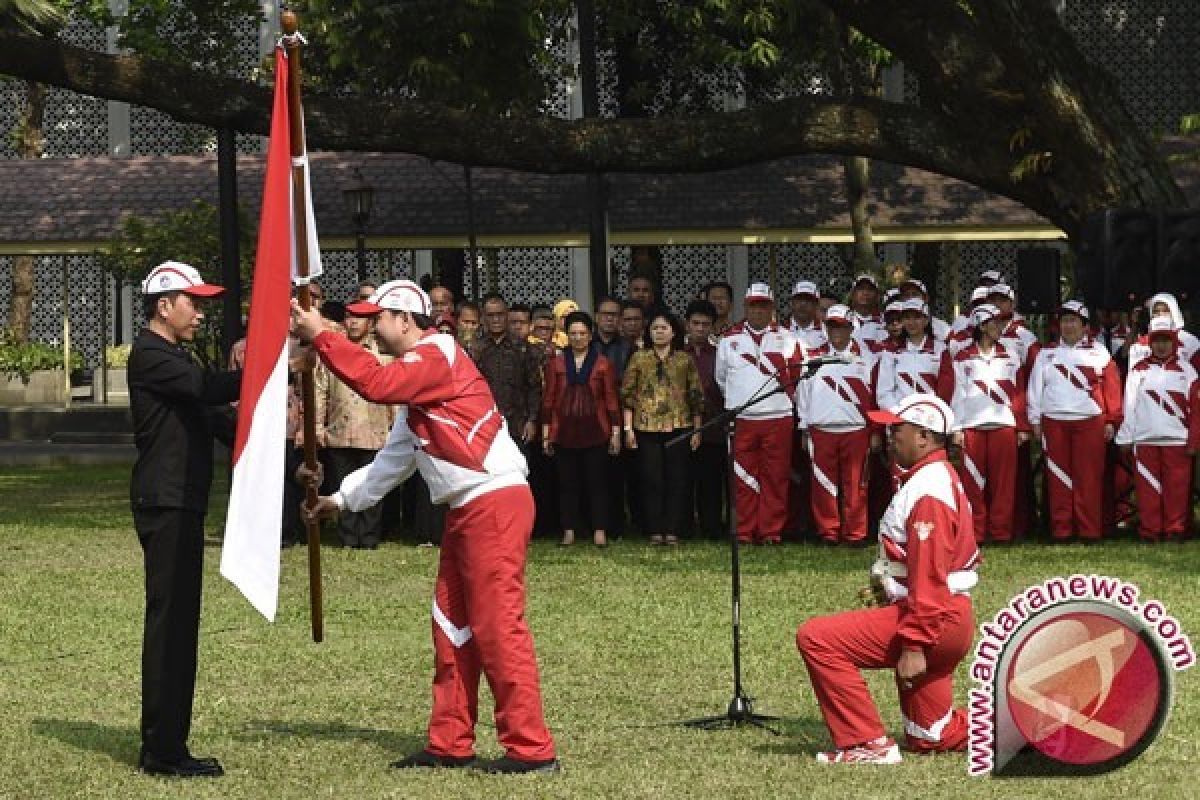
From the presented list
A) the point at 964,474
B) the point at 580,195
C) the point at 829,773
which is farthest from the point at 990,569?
the point at 580,195

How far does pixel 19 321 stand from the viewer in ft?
140

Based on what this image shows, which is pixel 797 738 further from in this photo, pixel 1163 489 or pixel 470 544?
pixel 1163 489

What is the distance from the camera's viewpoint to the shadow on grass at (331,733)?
11.2 metres

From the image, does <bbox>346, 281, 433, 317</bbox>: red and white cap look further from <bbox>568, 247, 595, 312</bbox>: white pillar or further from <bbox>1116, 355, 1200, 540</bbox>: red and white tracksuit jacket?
<bbox>568, 247, 595, 312</bbox>: white pillar

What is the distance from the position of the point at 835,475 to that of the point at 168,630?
9949 millimetres

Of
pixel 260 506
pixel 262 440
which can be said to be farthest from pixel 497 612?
pixel 262 440

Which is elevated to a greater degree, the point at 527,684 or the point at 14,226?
the point at 14,226

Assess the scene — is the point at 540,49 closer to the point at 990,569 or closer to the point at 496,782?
the point at 990,569

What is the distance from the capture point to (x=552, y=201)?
3609 centimetres

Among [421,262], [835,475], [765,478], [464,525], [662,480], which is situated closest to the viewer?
[464,525]

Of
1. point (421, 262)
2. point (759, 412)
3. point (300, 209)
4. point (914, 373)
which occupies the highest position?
point (421, 262)

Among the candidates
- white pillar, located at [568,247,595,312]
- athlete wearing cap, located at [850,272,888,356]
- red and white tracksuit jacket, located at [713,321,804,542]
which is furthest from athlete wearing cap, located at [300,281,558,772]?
white pillar, located at [568,247,595,312]

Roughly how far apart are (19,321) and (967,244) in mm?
16071

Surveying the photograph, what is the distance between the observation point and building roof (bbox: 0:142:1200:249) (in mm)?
34688
